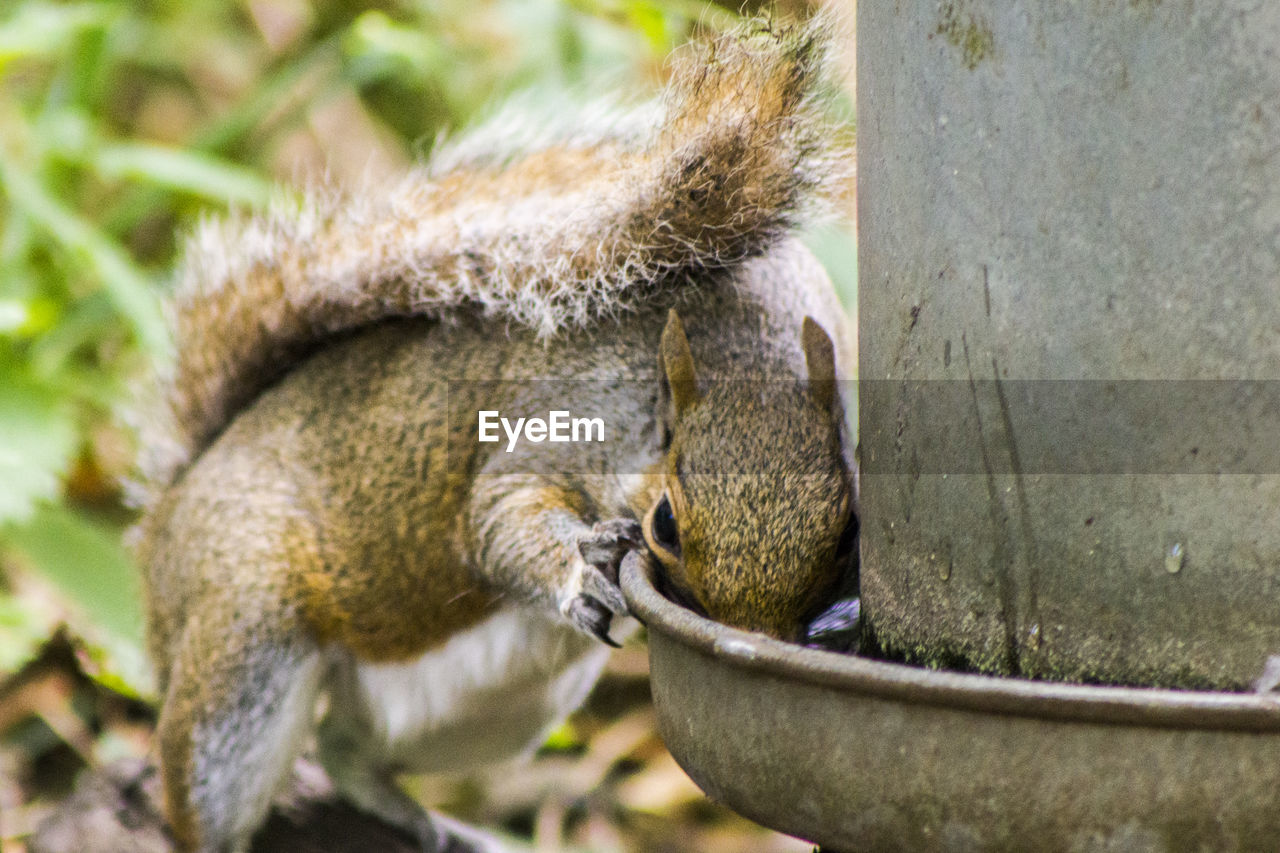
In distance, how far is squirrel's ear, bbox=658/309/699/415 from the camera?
1.48 metres

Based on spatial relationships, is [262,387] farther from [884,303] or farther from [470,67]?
[470,67]

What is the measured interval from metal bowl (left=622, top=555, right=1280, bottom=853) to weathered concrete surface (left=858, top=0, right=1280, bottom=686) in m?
0.13

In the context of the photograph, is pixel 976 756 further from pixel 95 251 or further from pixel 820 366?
pixel 95 251

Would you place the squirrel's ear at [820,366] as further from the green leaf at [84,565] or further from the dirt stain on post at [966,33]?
the green leaf at [84,565]

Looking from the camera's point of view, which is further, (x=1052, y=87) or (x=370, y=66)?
(x=370, y=66)

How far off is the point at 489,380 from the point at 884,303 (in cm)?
87

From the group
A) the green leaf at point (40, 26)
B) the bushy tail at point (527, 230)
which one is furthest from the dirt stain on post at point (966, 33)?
the green leaf at point (40, 26)

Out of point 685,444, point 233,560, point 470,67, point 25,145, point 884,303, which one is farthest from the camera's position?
point 470,67

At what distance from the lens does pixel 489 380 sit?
1888 mm

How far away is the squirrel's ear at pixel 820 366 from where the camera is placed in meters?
1.46

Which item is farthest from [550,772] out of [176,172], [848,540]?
[848,540]

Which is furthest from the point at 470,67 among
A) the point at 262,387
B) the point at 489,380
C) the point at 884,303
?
the point at 884,303

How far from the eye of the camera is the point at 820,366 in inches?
57.8

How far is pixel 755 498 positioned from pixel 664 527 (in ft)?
0.39
